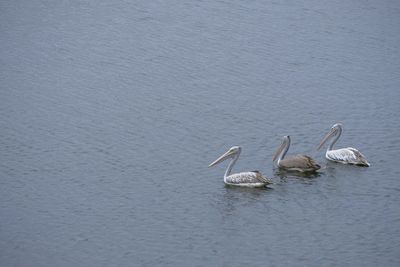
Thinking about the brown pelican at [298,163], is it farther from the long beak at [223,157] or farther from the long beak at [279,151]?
the long beak at [223,157]

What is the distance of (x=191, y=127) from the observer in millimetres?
17828

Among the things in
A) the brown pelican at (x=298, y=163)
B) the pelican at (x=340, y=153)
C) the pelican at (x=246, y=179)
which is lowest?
the pelican at (x=246, y=179)

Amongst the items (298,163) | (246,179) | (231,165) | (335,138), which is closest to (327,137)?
(335,138)

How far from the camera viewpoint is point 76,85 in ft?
66.5

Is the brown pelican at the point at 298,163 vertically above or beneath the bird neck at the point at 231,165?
above

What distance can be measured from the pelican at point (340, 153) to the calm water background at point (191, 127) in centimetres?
18

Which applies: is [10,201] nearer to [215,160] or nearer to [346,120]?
[215,160]

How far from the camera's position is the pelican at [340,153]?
16250mm

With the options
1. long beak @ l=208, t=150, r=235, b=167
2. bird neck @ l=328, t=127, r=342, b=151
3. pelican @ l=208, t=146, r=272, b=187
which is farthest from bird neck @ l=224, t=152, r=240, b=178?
bird neck @ l=328, t=127, r=342, b=151

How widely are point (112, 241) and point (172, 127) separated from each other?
16.2 feet

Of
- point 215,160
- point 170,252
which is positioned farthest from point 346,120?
point 170,252

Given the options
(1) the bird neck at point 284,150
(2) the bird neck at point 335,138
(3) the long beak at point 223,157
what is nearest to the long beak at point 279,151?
(1) the bird neck at point 284,150

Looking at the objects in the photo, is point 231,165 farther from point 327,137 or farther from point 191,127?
point 327,137

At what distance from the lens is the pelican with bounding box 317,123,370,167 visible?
1625 cm
